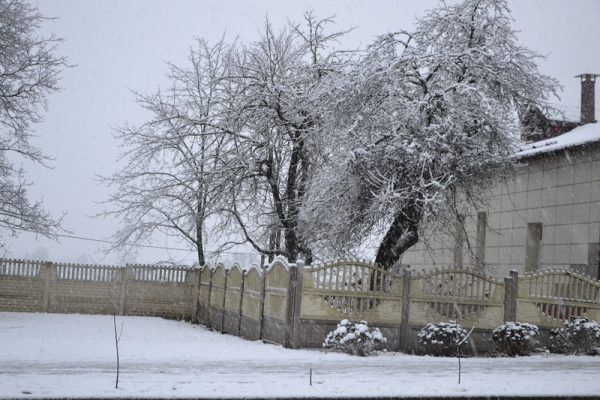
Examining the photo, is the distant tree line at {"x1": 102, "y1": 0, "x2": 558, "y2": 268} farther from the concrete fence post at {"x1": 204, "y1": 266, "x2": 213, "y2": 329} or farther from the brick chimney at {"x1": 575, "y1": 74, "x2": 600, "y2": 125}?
the brick chimney at {"x1": 575, "y1": 74, "x2": 600, "y2": 125}

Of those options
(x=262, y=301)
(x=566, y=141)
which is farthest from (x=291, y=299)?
(x=566, y=141)

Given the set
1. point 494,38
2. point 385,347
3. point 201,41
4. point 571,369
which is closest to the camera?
point 571,369

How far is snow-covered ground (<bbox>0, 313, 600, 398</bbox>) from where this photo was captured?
359 inches

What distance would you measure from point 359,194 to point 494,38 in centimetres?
560

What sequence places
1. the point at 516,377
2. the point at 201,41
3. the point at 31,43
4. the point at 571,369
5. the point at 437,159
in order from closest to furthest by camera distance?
the point at 516,377 → the point at 571,369 → the point at 437,159 → the point at 31,43 → the point at 201,41

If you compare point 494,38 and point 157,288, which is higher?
point 494,38

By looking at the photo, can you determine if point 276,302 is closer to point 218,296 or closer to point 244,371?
point 244,371

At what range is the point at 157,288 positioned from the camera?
25266mm

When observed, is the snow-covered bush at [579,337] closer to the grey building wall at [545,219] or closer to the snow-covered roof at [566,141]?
the grey building wall at [545,219]

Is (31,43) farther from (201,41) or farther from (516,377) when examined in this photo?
(516,377)

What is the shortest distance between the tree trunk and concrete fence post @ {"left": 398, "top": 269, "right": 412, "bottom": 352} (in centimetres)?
202

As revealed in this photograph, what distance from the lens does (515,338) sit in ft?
51.5

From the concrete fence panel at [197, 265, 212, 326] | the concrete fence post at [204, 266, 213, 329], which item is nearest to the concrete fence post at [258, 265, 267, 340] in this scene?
the concrete fence post at [204, 266, 213, 329]

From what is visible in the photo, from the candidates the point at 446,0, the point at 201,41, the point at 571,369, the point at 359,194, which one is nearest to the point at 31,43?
the point at 201,41
